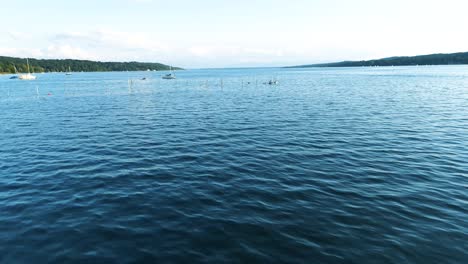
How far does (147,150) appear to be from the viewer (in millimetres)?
23203

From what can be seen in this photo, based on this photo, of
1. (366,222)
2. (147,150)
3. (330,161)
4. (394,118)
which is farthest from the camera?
(394,118)

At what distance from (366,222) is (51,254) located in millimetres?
13401

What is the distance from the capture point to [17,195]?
48.8ft

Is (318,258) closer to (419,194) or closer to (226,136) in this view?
(419,194)

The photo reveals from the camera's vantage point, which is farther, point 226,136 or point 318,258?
point 226,136

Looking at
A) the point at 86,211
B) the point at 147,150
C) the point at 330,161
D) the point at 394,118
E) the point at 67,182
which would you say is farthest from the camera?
the point at 394,118

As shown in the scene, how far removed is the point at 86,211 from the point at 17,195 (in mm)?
5355

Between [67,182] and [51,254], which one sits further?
[67,182]

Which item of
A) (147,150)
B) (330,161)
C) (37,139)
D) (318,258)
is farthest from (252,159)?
(37,139)

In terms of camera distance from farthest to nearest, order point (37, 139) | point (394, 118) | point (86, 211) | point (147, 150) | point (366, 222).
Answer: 1. point (394, 118)
2. point (37, 139)
3. point (147, 150)
4. point (86, 211)
5. point (366, 222)

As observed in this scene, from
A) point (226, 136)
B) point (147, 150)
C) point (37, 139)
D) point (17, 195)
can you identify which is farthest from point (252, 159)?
point (37, 139)

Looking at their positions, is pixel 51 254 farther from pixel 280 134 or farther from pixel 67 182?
pixel 280 134

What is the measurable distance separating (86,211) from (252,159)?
11.8m

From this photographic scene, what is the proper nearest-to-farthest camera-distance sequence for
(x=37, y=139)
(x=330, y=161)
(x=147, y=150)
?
(x=330, y=161) < (x=147, y=150) < (x=37, y=139)
